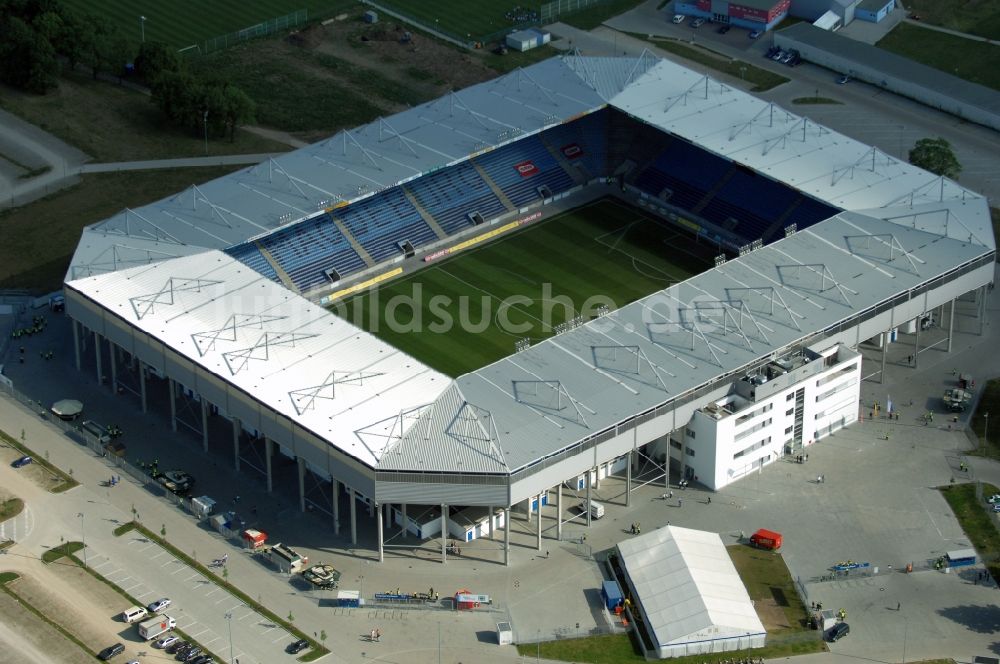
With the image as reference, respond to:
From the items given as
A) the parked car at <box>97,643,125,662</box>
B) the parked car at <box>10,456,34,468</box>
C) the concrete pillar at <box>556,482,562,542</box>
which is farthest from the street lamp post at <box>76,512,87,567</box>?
the concrete pillar at <box>556,482,562,542</box>

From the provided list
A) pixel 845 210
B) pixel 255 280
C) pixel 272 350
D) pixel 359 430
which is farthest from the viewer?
pixel 845 210

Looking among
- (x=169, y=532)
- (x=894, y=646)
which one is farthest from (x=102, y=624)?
(x=894, y=646)

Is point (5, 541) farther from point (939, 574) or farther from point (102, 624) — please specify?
point (939, 574)

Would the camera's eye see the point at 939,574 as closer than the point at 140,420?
Yes

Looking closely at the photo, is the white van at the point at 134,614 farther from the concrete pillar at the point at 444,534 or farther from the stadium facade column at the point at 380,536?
the concrete pillar at the point at 444,534

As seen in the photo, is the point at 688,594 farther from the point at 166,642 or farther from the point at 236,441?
the point at 236,441

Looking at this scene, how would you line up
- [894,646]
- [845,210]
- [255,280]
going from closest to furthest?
[894,646], [255,280], [845,210]

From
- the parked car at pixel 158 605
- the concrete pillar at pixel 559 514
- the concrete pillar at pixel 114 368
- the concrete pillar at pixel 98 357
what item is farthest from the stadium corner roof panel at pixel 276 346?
the parked car at pixel 158 605
